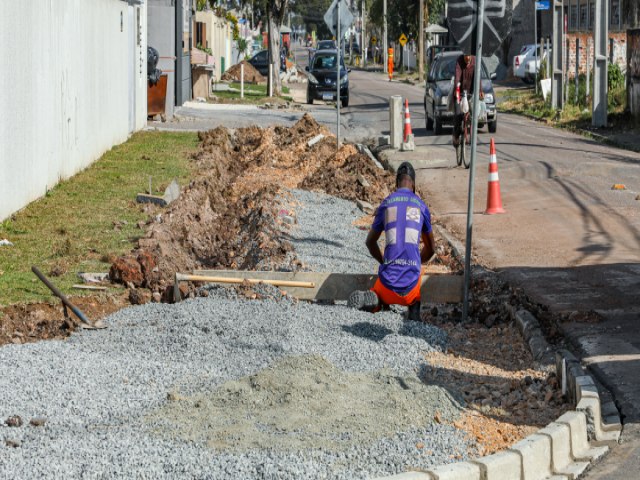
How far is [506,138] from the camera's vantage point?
89.6ft

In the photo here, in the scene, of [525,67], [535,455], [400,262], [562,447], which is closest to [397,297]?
[400,262]

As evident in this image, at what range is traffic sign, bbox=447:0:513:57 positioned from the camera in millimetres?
10070

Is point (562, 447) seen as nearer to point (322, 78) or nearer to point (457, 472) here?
point (457, 472)

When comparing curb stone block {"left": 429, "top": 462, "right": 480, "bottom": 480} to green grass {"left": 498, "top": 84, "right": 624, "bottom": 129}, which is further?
green grass {"left": 498, "top": 84, "right": 624, "bottom": 129}

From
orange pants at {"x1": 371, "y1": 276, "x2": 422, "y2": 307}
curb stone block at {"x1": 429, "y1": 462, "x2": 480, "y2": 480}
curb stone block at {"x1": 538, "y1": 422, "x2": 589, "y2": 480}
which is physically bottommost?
curb stone block at {"x1": 538, "y1": 422, "x2": 589, "y2": 480}

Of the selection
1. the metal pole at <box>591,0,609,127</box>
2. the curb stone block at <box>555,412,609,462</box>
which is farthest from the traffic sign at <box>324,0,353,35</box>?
the curb stone block at <box>555,412,609,462</box>

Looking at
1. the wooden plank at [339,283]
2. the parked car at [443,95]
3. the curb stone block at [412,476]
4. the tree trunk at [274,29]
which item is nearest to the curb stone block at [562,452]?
the curb stone block at [412,476]

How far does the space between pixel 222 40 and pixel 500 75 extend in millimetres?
16577

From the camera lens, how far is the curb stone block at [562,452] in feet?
20.6

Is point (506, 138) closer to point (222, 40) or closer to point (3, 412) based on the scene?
point (3, 412)

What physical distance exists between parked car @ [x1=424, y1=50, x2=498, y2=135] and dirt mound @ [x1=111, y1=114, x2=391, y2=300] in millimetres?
3367

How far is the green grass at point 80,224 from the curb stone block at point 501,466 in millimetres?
5193

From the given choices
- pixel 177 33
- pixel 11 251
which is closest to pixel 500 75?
pixel 177 33

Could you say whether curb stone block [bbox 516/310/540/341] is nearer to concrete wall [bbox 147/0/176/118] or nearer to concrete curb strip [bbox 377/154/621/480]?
concrete curb strip [bbox 377/154/621/480]
